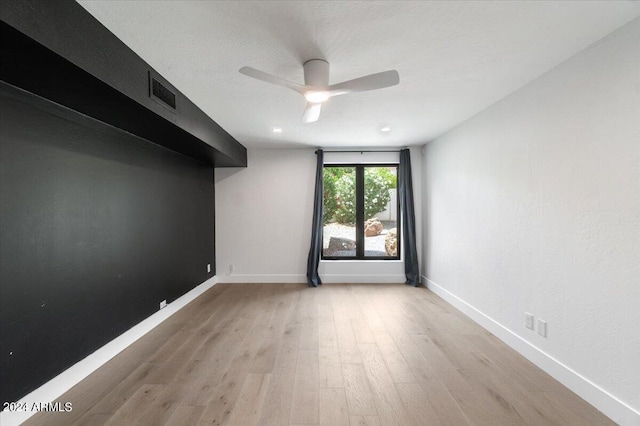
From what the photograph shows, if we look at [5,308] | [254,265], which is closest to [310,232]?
[254,265]

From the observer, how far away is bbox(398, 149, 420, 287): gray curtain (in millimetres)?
4391

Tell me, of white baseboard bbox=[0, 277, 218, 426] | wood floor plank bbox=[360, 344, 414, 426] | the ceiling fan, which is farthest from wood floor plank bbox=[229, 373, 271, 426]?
the ceiling fan

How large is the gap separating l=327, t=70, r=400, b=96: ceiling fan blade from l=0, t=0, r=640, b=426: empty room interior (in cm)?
1

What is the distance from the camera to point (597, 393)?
5.45ft

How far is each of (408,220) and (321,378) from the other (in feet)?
10.0

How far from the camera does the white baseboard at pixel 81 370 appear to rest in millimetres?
1550

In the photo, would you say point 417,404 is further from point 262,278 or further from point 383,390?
point 262,278

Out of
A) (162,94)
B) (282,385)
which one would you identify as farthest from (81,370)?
(162,94)

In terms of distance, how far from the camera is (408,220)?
4.41 meters

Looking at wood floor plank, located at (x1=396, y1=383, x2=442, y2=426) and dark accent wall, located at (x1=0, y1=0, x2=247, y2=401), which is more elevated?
dark accent wall, located at (x1=0, y1=0, x2=247, y2=401)

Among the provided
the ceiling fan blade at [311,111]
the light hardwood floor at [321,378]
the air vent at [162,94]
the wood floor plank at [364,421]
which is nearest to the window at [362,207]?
the light hardwood floor at [321,378]

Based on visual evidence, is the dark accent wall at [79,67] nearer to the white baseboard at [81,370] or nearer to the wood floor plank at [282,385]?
the white baseboard at [81,370]

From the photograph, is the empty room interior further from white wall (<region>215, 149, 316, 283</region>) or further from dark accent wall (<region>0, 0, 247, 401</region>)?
white wall (<region>215, 149, 316, 283</region>)

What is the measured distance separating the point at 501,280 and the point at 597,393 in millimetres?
1006
